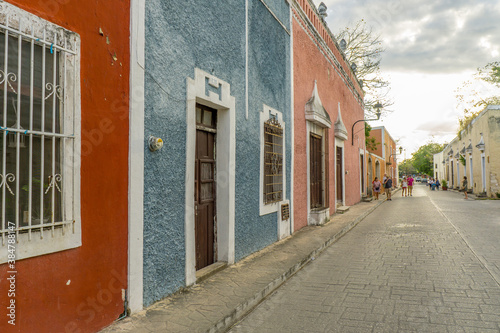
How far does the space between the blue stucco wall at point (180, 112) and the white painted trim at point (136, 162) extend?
0.09 meters

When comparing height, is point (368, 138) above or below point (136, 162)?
above

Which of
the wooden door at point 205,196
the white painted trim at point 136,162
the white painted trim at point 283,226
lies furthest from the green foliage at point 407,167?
the white painted trim at point 136,162

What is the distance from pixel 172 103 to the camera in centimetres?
431

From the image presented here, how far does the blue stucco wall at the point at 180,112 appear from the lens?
3.96 metres

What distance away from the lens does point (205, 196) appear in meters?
5.44

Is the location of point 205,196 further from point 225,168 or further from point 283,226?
point 283,226

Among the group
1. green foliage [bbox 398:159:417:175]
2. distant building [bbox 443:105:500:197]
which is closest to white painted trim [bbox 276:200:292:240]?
distant building [bbox 443:105:500:197]

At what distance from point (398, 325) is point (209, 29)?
4.27 meters

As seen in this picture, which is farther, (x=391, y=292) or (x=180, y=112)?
(x=391, y=292)

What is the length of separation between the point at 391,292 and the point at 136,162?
3.49m

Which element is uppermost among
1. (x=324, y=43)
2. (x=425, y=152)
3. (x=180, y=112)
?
(x=425, y=152)

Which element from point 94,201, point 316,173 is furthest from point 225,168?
point 316,173

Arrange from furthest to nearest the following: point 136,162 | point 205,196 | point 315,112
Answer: point 315,112 → point 205,196 → point 136,162

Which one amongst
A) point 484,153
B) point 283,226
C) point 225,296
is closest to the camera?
point 225,296
